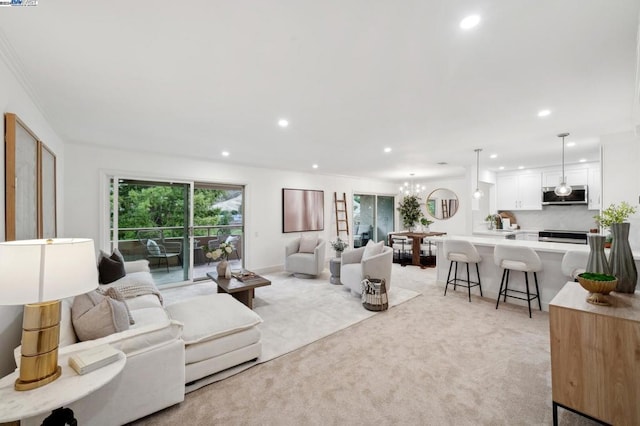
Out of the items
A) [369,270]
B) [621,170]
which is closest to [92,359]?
[369,270]

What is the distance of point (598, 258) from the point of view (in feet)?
6.27

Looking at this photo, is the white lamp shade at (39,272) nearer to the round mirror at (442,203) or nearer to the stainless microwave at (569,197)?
the stainless microwave at (569,197)

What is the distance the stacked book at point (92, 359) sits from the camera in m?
1.36

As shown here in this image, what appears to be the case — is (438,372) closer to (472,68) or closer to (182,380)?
(182,380)

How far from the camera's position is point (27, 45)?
1725 mm

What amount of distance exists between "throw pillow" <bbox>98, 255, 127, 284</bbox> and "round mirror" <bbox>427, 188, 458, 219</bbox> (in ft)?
26.0

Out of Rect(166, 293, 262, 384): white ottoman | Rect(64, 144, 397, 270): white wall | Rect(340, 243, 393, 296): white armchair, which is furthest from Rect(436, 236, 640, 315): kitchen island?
Rect(64, 144, 397, 270): white wall

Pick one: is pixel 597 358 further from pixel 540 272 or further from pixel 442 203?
pixel 442 203

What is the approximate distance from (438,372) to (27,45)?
12.5 feet

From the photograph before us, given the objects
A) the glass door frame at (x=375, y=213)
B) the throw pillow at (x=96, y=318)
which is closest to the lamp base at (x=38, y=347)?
the throw pillow at (x=96, y=318)

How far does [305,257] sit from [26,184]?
4.01 meters

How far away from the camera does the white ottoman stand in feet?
6.97

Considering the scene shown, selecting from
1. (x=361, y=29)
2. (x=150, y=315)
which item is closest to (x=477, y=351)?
(x=361, y=29)

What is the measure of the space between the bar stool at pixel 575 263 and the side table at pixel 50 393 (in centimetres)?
429
